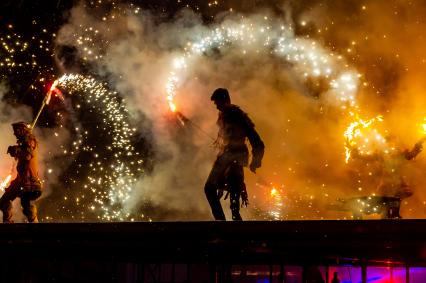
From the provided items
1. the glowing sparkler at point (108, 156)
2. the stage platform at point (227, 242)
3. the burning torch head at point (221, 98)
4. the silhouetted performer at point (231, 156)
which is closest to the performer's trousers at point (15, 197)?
the stage platform at point (227, 242)

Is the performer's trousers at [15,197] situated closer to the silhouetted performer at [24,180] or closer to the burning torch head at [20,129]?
the silhouetted performer at [24,180]

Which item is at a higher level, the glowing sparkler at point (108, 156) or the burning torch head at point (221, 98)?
the glowing sparkler at point (108, 156)

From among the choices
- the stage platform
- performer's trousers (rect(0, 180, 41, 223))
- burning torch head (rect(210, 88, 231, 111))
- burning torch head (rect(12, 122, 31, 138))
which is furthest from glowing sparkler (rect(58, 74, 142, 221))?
the stage platform

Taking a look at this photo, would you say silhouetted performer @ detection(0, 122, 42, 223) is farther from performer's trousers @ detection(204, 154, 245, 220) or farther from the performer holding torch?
performer's trousers @ detection(204, 154, 245, 220)

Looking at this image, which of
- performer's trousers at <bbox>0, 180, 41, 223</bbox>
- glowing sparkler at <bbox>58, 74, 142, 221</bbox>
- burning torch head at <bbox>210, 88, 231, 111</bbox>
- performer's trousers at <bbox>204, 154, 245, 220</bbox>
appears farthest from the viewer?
glowing sparkler at <bbox>58, 74, 142, 221</bbox>

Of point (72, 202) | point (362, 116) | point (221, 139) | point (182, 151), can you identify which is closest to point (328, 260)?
point (221, 139)

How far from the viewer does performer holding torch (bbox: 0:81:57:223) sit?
682 centimetres

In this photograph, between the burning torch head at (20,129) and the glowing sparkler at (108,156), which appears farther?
the glowing sparkler at (108,156)

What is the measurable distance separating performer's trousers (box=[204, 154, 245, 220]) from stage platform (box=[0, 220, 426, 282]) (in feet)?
3.14

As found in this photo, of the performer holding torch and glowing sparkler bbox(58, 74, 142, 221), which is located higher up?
glowing sparkler bbox(58, 74, 142, 221)

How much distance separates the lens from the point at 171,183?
16688mm

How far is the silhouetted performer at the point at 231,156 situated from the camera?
514 centimetres

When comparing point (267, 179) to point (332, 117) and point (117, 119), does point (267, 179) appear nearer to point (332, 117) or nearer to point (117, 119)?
point (332, 117)

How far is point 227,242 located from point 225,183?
1906mm
